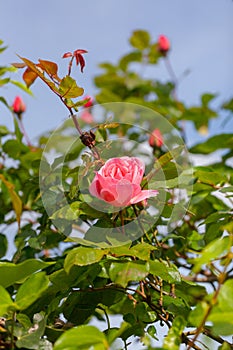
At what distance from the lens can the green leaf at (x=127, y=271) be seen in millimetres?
659

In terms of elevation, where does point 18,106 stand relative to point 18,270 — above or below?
below

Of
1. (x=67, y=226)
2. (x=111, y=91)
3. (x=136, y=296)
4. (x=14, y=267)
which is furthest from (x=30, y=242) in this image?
(x=111, y=91)

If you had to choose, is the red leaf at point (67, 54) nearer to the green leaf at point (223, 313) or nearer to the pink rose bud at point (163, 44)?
the green leaf at point (223, 313)

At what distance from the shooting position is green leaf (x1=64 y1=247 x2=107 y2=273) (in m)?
0.68

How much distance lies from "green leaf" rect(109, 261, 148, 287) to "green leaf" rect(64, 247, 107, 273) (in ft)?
0.08

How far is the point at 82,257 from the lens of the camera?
27.1 inches

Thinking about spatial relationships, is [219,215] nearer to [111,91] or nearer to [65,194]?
[65,194]

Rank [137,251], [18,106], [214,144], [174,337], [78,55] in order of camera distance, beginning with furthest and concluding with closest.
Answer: [18,106]
[214,144]
[78,55]
[137,251]
[174,337]

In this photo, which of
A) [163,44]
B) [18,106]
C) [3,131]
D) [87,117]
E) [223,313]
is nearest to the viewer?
[223,313]

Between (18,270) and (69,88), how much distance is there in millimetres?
261

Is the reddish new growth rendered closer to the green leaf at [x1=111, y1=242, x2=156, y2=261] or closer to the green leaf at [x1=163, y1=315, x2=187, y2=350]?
the green leaf at [x1=111, y1=242, x2=156, y2=261]

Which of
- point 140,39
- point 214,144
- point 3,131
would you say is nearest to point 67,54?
point 3,131

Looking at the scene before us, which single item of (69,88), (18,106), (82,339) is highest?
(69,88)

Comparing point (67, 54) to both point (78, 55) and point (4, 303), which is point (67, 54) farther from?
point (4, 303)
